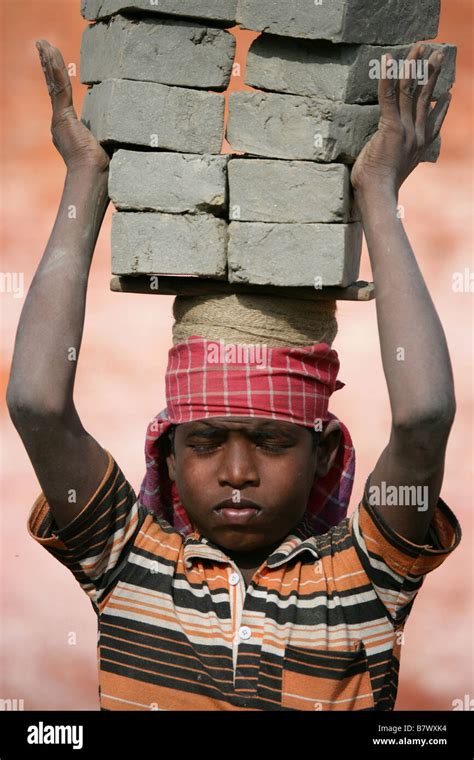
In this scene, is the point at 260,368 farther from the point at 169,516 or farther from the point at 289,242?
the point at 169,516

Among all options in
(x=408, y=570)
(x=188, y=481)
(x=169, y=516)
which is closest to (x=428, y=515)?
(x=408, y=570)

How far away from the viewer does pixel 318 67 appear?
11.3 feet

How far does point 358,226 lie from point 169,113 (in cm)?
69

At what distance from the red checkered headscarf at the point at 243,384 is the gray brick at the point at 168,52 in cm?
80

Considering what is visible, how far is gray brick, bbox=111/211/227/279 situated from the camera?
11.2 feet

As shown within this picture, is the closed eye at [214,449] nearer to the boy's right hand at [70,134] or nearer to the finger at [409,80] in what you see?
the boy's right hand at [70,134]

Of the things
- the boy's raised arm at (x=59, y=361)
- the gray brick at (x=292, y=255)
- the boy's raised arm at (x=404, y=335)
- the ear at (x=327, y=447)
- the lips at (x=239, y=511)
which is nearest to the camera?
the boy's raised arm at (x=404, y=335)

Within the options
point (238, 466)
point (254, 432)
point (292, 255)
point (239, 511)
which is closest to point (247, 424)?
point (254, 432)

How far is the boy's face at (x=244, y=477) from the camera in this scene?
3254 millimetres

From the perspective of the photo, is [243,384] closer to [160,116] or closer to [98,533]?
[98,533]

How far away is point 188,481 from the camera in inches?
131

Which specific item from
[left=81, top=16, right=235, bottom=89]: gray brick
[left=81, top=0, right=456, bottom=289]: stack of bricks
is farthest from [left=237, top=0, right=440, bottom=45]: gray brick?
[left=81, top=16, right=235, bottom=89]: gray brick

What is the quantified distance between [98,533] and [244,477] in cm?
45

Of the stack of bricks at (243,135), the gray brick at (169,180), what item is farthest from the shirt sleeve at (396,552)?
the gray brick at (169,180)
